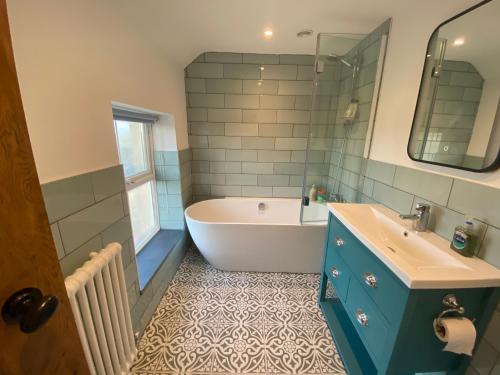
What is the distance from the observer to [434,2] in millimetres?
1178

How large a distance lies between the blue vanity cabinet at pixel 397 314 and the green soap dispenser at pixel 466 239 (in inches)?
6.1

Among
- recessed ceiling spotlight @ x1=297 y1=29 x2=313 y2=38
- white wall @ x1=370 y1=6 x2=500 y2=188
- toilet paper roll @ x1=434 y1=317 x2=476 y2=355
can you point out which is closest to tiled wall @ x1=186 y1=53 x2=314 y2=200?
recessed ceiling spotlight @ x1=297 y1=29 x2=313 y2=38

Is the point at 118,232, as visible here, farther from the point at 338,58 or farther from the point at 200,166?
the point at 338,58

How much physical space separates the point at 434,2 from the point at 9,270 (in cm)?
209

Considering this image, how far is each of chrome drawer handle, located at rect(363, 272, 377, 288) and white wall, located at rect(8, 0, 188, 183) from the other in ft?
4.76

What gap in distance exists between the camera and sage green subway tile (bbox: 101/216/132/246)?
3.71 feet

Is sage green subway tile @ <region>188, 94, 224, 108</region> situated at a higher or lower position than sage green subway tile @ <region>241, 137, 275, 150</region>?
higher

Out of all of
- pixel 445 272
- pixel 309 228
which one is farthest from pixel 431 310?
pixel 309 228

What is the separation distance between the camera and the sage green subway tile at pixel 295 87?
7.90 feet

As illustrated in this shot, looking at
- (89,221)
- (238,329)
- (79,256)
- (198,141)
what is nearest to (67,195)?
(89,221)

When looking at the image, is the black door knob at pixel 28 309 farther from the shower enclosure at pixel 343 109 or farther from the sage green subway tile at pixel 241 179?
the sage green subway tile at pixel 241 179

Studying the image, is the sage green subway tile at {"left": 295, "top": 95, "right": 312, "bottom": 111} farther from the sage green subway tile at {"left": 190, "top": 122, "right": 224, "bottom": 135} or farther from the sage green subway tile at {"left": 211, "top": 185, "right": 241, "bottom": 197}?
the sage green subway tile at {"left": 211, "top": 185, "right": 241, "bottom": 197}

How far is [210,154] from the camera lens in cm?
264

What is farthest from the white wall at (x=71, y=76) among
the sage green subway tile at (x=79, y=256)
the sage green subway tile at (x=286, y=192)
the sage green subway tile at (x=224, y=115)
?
the sage green subway tile at (x=286, y=192)
